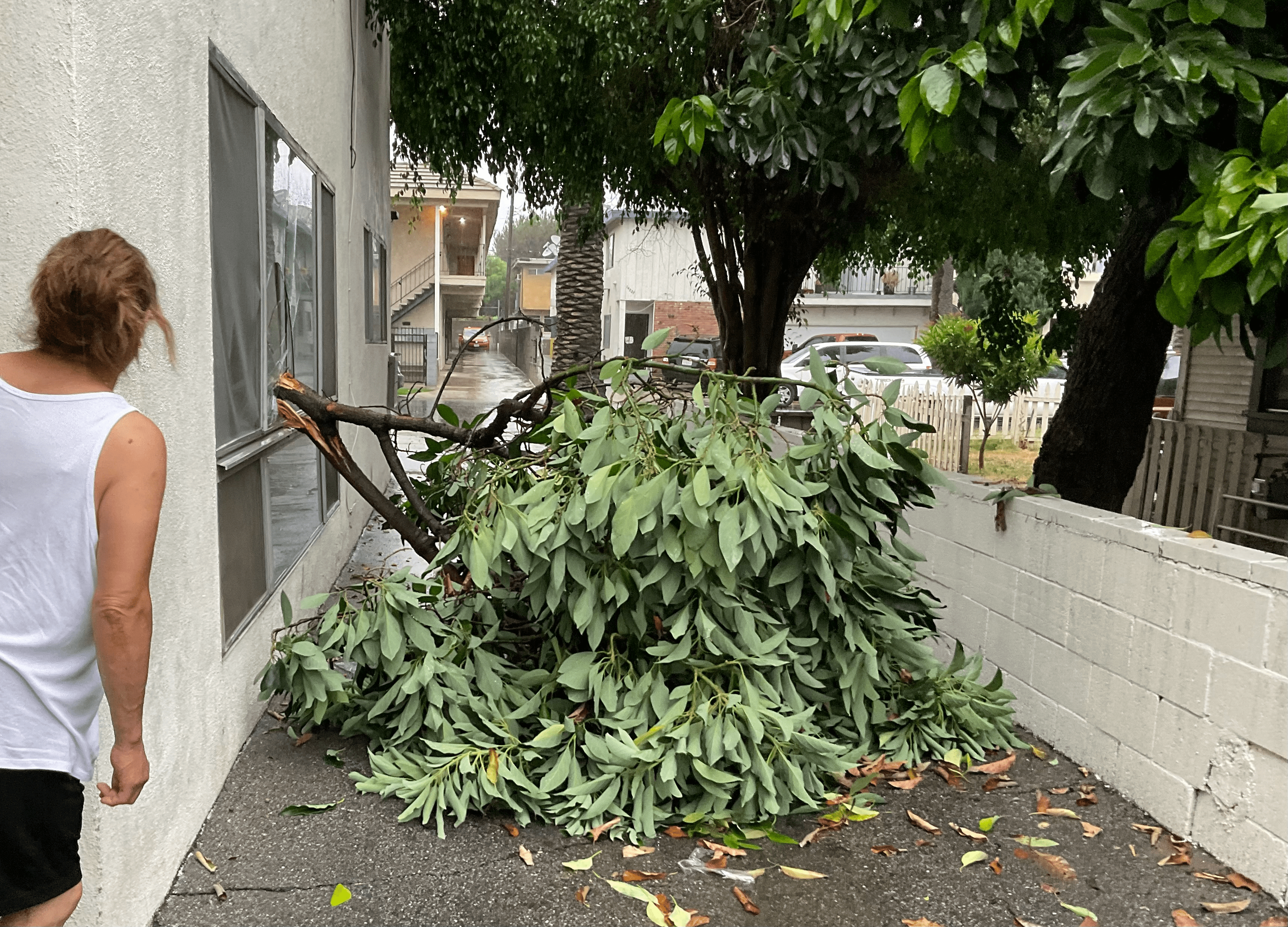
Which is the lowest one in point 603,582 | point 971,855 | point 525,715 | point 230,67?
point 971,855

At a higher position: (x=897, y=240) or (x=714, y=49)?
(x=714, y=49)

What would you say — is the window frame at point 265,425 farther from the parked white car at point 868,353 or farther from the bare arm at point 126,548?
the parked white car at point 868,353

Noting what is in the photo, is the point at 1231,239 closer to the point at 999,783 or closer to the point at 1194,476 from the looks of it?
the point at 999,783

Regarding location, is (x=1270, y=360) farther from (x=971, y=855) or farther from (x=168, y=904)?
(x=168, y=904)

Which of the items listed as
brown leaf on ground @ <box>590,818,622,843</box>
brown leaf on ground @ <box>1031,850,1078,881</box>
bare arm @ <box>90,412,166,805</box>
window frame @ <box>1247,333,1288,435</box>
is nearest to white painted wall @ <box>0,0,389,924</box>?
bare arm @ <box>90,412,166,805</box>

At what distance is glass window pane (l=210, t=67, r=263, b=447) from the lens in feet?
12.2

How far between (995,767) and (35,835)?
11.5ft

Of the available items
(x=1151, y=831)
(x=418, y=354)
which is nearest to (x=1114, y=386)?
(x=1151, y=831)

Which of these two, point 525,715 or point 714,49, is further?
point 714,49

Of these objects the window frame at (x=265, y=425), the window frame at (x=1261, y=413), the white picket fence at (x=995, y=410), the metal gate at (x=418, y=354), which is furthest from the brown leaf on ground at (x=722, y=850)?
the metal gate at (x=418, y=354)

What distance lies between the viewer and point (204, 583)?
340 cm

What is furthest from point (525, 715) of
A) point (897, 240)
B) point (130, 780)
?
point (897, 240)

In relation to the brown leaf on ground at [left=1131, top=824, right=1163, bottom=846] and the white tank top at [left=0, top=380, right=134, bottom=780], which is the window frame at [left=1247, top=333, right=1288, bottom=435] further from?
the white tank top at [left=0, top=380, right=134, bottom=780]

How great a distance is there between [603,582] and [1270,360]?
249cm
